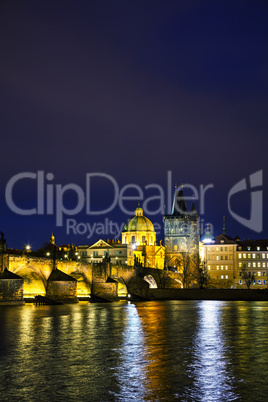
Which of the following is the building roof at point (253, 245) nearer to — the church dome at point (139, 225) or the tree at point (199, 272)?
the tree at point (199, 272)

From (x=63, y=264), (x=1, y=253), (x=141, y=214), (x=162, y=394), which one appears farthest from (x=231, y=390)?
(x=141, y=214)

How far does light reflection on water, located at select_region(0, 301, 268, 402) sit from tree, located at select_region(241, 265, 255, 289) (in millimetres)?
95792

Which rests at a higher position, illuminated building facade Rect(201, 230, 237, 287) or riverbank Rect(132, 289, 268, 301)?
illuminated building facade Rect(201, 230, 237, 287)

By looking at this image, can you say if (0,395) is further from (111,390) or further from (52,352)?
(52,352)

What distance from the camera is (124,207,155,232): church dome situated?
478 feet

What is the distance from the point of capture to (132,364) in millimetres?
17891

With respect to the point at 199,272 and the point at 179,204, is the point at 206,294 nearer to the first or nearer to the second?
the point at 199,272

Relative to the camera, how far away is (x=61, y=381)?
594 inches

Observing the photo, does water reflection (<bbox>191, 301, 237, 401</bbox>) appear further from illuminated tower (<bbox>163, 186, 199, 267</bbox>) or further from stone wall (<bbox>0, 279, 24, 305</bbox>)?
illuminated tower (<bbox>163, 186, 199, 267</bbox>)

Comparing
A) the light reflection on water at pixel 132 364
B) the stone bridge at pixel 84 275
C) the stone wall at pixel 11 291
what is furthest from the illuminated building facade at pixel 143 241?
the light reflection on water at pixel 132 364

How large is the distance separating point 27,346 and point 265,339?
36.2 ft

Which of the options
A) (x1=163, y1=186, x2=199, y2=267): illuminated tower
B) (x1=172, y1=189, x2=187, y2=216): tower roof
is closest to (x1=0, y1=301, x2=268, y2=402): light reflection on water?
(x1=163, y1=186, x2=199, y2=267): illuminated tower

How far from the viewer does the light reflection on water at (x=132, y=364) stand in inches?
539

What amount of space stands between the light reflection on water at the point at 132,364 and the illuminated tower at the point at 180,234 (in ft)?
364
